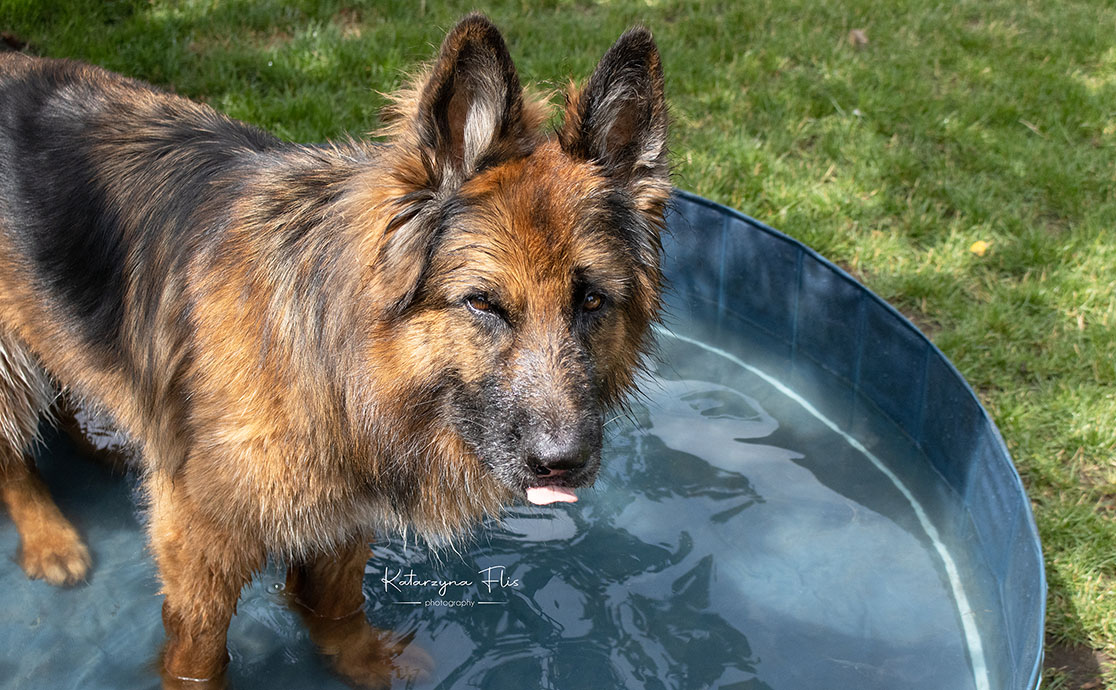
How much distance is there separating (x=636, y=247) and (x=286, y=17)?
5.20 metres

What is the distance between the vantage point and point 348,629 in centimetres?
390

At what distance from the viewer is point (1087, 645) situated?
12.9 feet

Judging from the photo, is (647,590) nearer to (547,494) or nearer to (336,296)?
(547,494)

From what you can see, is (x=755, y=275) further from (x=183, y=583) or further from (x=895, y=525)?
(x=183, y=583)

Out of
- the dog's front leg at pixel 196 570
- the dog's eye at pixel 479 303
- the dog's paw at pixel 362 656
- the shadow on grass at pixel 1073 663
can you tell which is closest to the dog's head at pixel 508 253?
the dog's eye at pixel 479 303

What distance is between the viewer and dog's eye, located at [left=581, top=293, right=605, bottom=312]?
2.89 metres

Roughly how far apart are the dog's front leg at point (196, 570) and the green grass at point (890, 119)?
10.7 ft

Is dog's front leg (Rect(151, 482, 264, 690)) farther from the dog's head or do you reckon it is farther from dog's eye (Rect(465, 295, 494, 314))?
dog's eye (Rect(465, 295, 494, 314))

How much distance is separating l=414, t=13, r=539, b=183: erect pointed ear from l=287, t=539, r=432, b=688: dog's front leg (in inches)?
66.6

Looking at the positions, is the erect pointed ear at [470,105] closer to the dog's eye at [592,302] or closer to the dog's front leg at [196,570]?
the dog's eye at [592,302]

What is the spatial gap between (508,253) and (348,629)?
6.21ft

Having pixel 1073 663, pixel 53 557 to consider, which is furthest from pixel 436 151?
pixel 1073 663

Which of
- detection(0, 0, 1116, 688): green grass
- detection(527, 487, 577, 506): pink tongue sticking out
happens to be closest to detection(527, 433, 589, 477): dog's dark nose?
detection(527, 487, 577, 506): pink tongue sticking out

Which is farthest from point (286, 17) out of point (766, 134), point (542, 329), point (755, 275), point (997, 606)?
point (997, 606)
